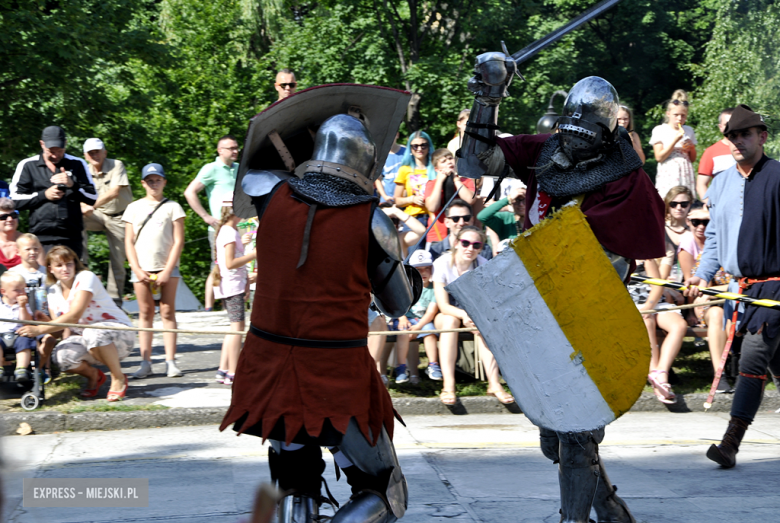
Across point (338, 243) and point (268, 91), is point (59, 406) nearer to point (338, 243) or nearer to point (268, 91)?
point (338, 243)

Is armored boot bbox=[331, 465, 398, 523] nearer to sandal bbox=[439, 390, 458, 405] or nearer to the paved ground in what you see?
the paved ground

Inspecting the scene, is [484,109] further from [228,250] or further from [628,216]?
[228,250]

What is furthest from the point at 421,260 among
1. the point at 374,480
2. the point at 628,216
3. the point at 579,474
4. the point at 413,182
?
the point at 374,480

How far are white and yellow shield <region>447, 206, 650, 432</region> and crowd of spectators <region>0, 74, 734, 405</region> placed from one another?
2.75m

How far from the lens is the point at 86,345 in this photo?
6.01m

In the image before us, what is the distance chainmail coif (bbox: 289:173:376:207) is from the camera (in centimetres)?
282

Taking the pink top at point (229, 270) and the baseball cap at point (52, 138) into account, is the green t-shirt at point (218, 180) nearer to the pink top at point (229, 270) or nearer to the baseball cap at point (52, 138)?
the pink top at point (229, 270)

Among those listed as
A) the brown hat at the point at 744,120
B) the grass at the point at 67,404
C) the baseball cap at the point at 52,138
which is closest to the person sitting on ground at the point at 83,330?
the grass at the point at 67,404

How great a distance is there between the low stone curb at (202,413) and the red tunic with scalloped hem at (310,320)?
290 cm

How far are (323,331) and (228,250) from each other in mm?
3805

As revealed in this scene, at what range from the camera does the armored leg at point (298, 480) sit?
2891 millimetres

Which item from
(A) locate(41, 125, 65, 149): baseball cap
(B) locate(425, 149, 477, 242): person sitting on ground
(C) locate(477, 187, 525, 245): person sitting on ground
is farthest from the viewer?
(C) locate(477, 187, 525, 245): person sitting on ground

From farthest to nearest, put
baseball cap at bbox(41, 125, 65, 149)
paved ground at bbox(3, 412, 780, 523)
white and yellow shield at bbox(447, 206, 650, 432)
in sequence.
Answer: baseball cap at bbox(41, 125, 65, 149)
paved ground at bbox(3, 412, 780, 523)
white and yellow shield at bbox(447, 206, 650, 432)

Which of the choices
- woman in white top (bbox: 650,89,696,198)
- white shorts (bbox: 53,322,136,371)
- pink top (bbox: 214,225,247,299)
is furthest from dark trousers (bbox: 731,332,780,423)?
Answer: white shorts (bbox: 53,322,136,371)
